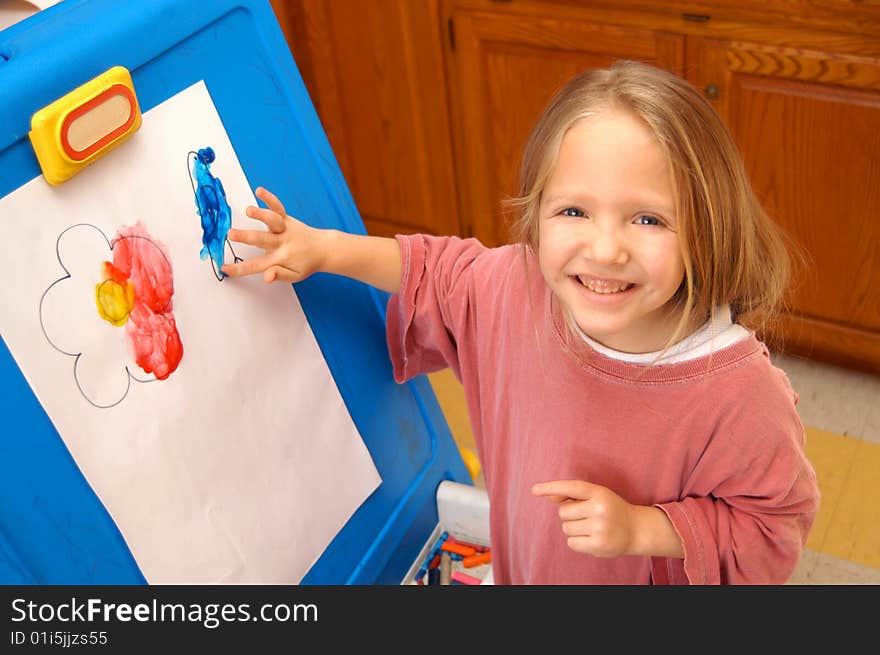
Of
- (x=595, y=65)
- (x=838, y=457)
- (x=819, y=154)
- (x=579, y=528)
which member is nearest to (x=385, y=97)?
(x=595, y=65)

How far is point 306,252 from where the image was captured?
823 millimetres

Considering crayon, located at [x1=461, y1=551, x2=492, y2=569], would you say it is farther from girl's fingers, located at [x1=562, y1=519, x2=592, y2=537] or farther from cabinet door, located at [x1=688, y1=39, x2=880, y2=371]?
cabinet door, located at [x1=688, y1=39, x2=880, y2=371]

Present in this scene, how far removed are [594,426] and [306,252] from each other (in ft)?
0.86

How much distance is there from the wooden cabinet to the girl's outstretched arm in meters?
0.85

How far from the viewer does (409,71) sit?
1863 mm

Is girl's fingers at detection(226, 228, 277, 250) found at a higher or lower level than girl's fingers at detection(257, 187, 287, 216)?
lower

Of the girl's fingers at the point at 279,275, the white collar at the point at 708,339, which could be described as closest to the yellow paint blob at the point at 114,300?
Result: the girl's fingers at the point at 279,275

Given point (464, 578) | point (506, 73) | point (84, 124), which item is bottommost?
point (464, 578)

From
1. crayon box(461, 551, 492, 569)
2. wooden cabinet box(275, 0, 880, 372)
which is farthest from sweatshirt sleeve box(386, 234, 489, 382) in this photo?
wooden cabinet box(275, 0, 880, 372)

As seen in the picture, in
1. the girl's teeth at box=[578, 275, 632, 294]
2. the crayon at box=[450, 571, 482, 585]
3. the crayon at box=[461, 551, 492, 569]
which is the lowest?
the crayon at box=[450, 571, 482, 585]

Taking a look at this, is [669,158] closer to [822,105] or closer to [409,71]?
[822,105]

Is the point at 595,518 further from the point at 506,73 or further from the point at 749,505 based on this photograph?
the point at 506,73

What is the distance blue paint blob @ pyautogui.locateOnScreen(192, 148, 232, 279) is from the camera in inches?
29.7
